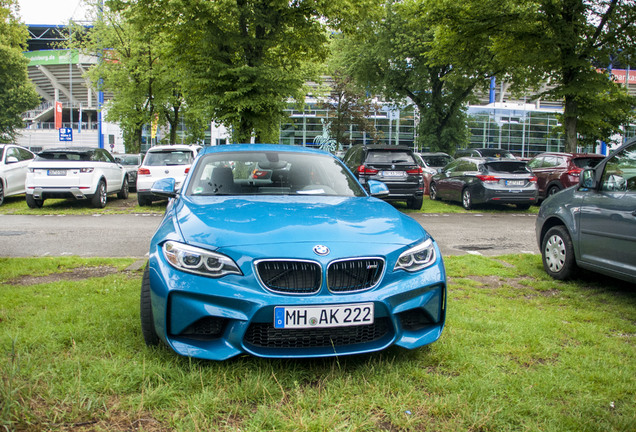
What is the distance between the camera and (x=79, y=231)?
1017cm

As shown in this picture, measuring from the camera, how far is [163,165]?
14.5 meters

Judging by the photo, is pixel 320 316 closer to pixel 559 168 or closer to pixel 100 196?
pixel 100 196

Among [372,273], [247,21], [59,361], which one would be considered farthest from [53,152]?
[372,273]

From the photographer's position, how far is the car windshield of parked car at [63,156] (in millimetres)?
13922

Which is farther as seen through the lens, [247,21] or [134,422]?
[247,21]

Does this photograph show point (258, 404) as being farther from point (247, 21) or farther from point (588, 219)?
point (247, 21)

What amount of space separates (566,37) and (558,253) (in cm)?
1303

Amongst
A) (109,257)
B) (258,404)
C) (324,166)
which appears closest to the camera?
(258,404)

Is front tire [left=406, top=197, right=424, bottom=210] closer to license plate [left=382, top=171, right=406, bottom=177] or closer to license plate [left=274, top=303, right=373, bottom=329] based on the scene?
license plate [left=382, top=171, right=406, bottom=177]

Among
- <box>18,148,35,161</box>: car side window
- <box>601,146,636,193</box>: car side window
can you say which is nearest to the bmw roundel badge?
<box>601,146,636,193</box>: car side window

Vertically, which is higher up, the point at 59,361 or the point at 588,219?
the point at 588,219

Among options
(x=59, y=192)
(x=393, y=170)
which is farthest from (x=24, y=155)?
(x=393, y=170)

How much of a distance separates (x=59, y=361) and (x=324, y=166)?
2762 mm

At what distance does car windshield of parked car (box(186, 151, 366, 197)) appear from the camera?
464cm
